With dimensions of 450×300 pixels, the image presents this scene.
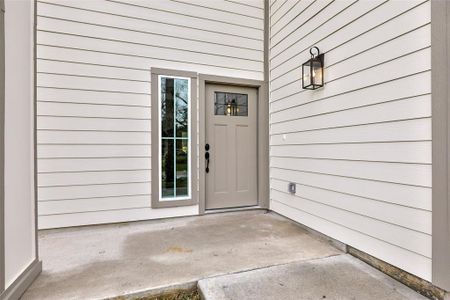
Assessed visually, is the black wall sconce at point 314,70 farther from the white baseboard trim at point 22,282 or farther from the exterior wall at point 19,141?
the white baseboard trim at point 22,282

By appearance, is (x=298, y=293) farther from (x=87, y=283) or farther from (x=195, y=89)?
(x=195, y=89)

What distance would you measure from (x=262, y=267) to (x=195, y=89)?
95.2 inches

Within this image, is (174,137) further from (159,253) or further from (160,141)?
(159,253)

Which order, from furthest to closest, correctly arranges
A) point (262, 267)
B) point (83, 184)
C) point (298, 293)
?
point (83, 184)
point (262, 267)
point (298, 293)

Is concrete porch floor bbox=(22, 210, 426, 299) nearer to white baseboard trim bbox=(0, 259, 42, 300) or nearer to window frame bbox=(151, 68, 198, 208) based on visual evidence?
white baseboard trim bbox=(0, 259, 42, 300)

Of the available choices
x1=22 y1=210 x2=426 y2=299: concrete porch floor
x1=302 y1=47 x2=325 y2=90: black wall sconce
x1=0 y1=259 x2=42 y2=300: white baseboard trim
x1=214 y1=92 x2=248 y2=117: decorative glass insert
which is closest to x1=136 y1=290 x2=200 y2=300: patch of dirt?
x1=22 y1=210 x2=426 y2=299: concrete porch floor

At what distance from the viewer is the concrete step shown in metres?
1.66

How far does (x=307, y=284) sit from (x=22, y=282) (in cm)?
198

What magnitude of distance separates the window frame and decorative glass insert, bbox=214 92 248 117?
1.26ft
